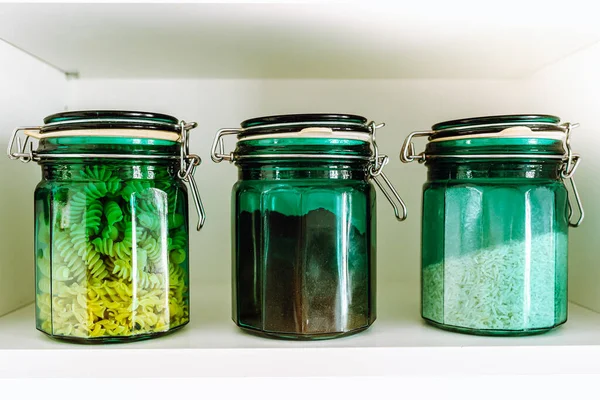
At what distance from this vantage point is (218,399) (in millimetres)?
855

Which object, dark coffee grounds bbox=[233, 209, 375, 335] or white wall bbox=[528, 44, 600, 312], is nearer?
dark coffee grounds bbox=[233, 209, 375, 335]

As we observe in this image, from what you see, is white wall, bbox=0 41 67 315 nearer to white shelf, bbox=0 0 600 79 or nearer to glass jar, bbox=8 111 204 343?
white shelf, bbox=0 0 600 79

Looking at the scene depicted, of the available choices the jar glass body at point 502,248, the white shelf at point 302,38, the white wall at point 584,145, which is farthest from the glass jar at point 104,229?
the white wall at point 584,145

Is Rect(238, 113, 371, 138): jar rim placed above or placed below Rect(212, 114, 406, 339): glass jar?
above

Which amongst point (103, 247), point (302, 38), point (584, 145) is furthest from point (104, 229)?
point (584, 145)

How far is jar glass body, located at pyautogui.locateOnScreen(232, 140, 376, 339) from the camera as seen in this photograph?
614 mm

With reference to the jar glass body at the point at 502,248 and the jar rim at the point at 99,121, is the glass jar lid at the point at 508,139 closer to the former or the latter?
the jar glass body at the point at 502,248

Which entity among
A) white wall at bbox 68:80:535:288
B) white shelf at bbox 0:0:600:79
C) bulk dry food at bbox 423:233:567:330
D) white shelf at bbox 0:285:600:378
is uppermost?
white shelf at bbox 0:0:600:79

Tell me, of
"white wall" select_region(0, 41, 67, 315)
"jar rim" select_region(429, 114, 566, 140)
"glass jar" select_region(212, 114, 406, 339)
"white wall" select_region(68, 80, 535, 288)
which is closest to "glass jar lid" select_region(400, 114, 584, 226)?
"jar rim" select_region(429, 114, 566, 140)

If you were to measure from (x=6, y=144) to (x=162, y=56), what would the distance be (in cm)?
23

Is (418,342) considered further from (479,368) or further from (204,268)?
(204,268)

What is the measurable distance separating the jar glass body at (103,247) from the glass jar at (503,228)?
0.31 metres

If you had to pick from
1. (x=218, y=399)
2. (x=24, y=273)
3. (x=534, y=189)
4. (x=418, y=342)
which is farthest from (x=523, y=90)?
(x=24, y=273)

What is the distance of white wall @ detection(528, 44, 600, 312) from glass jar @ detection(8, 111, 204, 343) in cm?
53
